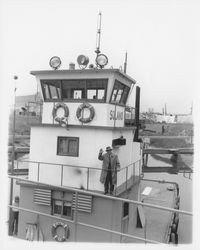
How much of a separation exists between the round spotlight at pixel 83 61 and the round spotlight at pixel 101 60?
17.4 inches

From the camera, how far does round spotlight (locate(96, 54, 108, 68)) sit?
37.3 feet

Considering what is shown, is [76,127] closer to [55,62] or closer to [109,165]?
A: [109,165]

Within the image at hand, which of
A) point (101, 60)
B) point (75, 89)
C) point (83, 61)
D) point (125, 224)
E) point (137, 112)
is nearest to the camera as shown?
point (101, 60)

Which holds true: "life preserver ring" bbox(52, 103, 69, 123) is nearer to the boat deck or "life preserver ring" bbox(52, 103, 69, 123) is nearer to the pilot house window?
the pilot house window

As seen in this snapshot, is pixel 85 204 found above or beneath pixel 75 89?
beneath

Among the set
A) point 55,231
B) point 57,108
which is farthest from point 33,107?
point 55,231

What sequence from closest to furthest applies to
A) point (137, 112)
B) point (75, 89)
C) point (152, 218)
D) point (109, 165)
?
point (109, 165) → point (75, 89) → point (137, 112) → point (152, 218)

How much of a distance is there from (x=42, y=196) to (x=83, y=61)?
541 cm

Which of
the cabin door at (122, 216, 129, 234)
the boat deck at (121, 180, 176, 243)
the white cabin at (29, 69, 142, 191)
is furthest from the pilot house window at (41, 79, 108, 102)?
the cabin door at (122, 216, 129, 234)

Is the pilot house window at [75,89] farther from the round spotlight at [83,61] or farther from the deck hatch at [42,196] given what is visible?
the deck hatch at [42,196]

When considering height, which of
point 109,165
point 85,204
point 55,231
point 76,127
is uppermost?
point 76,127

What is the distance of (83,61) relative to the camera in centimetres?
1154

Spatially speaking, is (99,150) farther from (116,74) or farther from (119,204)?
(116,74)

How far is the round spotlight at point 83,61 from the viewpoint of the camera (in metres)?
11.5
